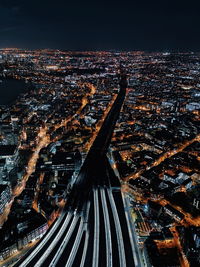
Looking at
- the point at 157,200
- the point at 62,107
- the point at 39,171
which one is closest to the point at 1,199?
the point at 39,171

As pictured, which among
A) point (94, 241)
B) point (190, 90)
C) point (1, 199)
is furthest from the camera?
point (190, 90)

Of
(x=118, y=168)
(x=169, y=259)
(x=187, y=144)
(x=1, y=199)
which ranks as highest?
(x=187, y=144)

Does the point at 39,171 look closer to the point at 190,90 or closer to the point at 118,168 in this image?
the point at 118,168

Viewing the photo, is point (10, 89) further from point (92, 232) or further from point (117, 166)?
point (92, 232)

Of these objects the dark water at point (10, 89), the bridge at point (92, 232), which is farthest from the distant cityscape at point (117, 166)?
the dark water at point (10, 89)

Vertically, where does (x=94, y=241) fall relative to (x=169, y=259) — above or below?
above

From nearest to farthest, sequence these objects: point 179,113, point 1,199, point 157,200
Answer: point 1,199
point 157,200
point 179,113

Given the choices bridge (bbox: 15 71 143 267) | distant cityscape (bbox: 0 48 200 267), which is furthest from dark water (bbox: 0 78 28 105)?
bridge (bbox: 15 71 143 267)
